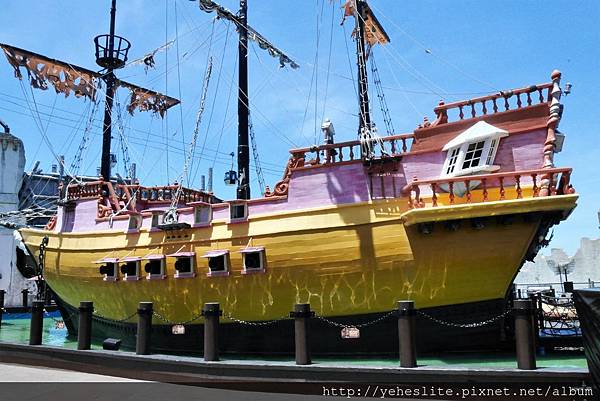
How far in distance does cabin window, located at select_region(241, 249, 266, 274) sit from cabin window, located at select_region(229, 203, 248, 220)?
2.80 ft

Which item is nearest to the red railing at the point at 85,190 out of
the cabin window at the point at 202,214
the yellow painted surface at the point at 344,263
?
the yellow painted surface at the point at 344,263

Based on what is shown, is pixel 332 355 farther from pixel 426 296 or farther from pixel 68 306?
pixel 68 306

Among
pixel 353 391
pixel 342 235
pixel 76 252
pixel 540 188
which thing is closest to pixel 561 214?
pixel 540 188

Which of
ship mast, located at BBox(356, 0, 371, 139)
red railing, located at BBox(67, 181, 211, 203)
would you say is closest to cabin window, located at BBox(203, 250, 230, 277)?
ship mast, located at BBox(356, 0, 371, 139)

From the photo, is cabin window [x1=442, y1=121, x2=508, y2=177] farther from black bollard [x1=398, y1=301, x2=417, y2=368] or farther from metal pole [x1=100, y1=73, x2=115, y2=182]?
metal pole [x1=100, y1=73, x2=115, y2=182]

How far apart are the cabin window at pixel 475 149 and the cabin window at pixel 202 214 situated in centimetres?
511

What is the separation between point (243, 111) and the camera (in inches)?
524

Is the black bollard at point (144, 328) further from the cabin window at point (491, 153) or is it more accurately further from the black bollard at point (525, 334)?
the cabin window at point (491, 153)

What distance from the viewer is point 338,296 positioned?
911 cm

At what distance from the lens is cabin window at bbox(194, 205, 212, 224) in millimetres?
10859

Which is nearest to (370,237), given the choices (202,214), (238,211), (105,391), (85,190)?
(238,211)

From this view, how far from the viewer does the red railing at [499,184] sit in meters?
7.62

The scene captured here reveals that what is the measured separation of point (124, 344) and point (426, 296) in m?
7.88

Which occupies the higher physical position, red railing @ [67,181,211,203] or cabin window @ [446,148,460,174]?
red railing @ [67,181,211,203]
